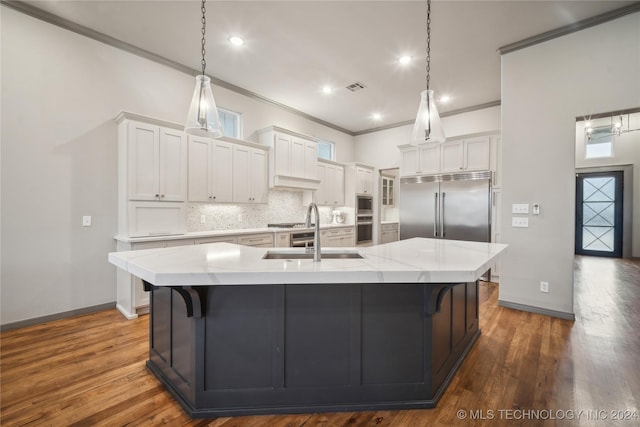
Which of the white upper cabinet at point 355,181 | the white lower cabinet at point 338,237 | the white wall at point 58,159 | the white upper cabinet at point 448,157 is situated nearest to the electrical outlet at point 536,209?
the white upper cabinet at point 448,157

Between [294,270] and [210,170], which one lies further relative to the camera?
[210,170]

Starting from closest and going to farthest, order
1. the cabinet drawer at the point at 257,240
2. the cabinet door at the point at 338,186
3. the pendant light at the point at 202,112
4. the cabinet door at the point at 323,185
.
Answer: the pendant light at the point at 202,112 < the cabinet drawer at the point at 257,240 < the cabinet door at the point at 323,185 < the cabinet door at the point at 338,186

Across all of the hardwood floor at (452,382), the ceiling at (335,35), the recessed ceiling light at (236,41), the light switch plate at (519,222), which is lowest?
the hardwood floor at (452,382)

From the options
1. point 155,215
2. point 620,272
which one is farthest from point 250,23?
point 620,272

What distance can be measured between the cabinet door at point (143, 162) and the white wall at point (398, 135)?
4844 millimetres

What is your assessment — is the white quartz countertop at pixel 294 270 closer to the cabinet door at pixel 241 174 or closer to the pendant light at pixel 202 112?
the pendant light at pixel 202 112

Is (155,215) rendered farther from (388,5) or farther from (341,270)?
(388,5)

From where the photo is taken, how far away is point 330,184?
240 inches

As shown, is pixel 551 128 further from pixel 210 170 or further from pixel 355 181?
pixel 210 170

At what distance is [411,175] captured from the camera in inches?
216

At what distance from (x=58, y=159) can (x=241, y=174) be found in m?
2.13

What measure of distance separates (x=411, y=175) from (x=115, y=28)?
16.2 ft

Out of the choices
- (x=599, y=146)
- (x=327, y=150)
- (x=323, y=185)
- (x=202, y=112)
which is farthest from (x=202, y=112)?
(x=599, y=146)

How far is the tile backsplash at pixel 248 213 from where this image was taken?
13.9 feet
